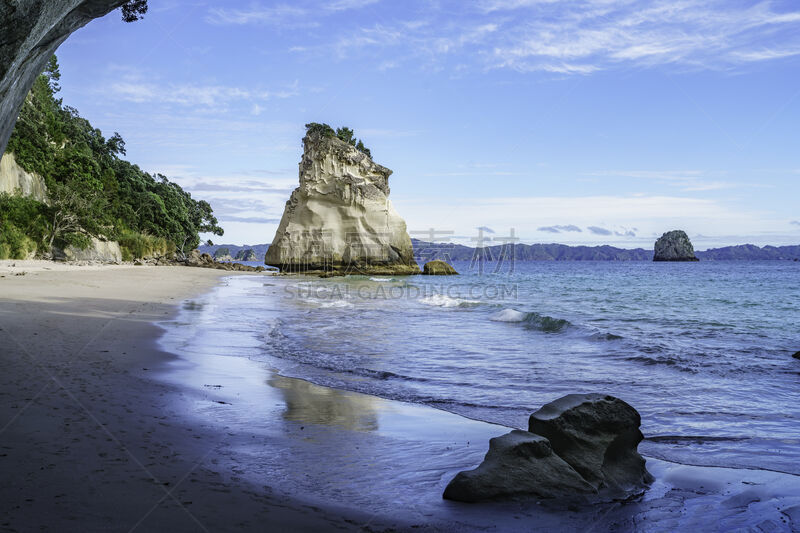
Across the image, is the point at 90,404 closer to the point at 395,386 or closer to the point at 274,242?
the point at 395,386

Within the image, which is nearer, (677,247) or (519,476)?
(519,476)

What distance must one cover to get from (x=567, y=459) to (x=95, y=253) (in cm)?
4075

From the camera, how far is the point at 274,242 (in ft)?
168

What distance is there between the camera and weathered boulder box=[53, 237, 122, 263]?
110ft

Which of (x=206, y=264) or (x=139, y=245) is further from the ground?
(x=139, y=245)

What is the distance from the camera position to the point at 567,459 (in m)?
3.74

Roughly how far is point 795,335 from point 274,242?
Answer: 43.8m

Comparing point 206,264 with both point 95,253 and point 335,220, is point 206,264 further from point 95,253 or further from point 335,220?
point 95,253

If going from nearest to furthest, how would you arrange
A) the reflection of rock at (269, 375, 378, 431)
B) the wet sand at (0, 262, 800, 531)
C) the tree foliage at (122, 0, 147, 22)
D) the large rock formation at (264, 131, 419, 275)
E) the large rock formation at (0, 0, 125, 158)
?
the wet sand at (0, 262, 800, 531), the large rock formation at (0, 0, 125, 158), the reflection of rock at (269, 375, 378, 431), the tree foliage at (122, 0, 147, 22), the large rock formation at (264, 131, 419, 275)

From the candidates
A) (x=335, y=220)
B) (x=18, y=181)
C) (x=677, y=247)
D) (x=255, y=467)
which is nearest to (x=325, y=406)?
(x=255, y=467)

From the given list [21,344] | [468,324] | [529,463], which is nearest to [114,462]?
[529,463]

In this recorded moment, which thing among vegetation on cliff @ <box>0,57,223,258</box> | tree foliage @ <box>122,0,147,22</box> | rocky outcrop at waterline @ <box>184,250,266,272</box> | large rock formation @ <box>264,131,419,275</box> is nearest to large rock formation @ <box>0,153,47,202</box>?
vegetation on cliff @ <box>0,57,223,258</box>

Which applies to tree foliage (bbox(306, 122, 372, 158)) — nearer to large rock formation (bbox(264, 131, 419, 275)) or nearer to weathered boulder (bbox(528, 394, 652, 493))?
large rock formation (bbox(264, 131, 419, 275))

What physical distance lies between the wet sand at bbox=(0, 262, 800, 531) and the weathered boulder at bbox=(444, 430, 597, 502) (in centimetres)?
10
